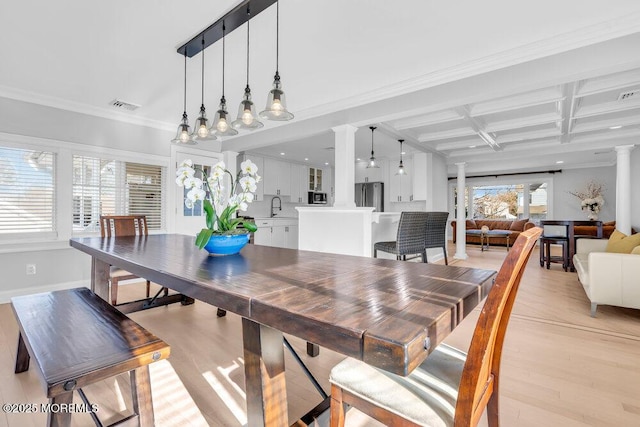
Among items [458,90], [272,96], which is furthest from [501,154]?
[272,96]

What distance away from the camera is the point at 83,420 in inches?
59.3

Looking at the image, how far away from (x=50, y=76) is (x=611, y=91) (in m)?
5.90

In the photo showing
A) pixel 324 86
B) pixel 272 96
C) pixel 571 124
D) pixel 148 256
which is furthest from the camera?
pixel 571 124

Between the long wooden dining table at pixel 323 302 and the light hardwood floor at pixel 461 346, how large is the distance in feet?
2.23

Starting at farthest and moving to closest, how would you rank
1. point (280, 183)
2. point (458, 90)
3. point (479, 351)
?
point (280, 183), point (458, 90), point (479, 351)

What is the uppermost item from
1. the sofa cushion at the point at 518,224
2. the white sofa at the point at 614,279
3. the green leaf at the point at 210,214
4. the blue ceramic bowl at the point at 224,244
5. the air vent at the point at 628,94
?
the air vent at the point at 628,94

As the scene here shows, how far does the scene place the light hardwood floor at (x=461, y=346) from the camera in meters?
1.51

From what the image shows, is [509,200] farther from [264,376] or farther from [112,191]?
[264,376]

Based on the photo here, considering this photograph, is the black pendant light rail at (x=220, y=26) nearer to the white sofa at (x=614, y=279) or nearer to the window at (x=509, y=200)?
the white sofa at (x=614, y=279)

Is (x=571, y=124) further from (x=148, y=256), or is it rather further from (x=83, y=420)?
(x=83, y=420)

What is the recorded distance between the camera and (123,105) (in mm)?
3797

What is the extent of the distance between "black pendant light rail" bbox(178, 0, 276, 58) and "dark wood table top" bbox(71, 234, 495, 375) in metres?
1.62

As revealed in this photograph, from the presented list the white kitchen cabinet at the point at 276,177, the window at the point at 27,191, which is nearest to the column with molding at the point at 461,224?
the white kitchen cabinet at the point at 276,177

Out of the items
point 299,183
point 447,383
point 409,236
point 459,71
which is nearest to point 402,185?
point 299,183
